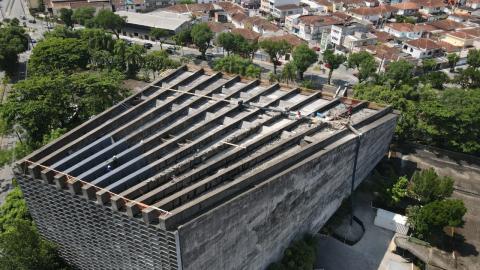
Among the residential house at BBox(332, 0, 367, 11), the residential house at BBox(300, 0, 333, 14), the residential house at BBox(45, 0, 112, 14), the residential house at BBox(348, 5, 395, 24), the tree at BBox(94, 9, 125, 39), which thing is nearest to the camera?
the tree at BBox(94, 9, 125, 39)

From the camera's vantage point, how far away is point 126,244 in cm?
2761

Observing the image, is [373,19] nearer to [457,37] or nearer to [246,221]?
[457,37]

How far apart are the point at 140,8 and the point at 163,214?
383 ft

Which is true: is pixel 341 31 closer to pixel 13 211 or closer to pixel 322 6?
pixel 322 6

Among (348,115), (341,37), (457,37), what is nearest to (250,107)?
(348,115)

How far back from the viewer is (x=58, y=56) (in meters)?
70.6

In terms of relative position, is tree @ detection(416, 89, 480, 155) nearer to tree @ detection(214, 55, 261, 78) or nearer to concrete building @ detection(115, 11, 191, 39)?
tree @ detection(214, 55, 261, 78)

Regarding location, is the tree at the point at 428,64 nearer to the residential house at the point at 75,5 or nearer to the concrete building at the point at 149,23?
the concrete building at the point at 149,23

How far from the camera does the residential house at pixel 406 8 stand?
129 meters

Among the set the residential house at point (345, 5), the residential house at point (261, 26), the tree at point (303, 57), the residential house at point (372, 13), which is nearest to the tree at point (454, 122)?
the tree at point (303, 57)

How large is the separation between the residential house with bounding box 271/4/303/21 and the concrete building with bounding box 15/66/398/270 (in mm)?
88835

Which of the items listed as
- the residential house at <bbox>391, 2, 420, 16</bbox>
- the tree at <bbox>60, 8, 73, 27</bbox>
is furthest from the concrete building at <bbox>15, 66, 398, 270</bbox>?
the residential house at <bbox>391, 2, 420, 16</bbox>

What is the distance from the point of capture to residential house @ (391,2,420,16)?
129250 millimetres

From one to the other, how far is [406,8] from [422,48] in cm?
4432
